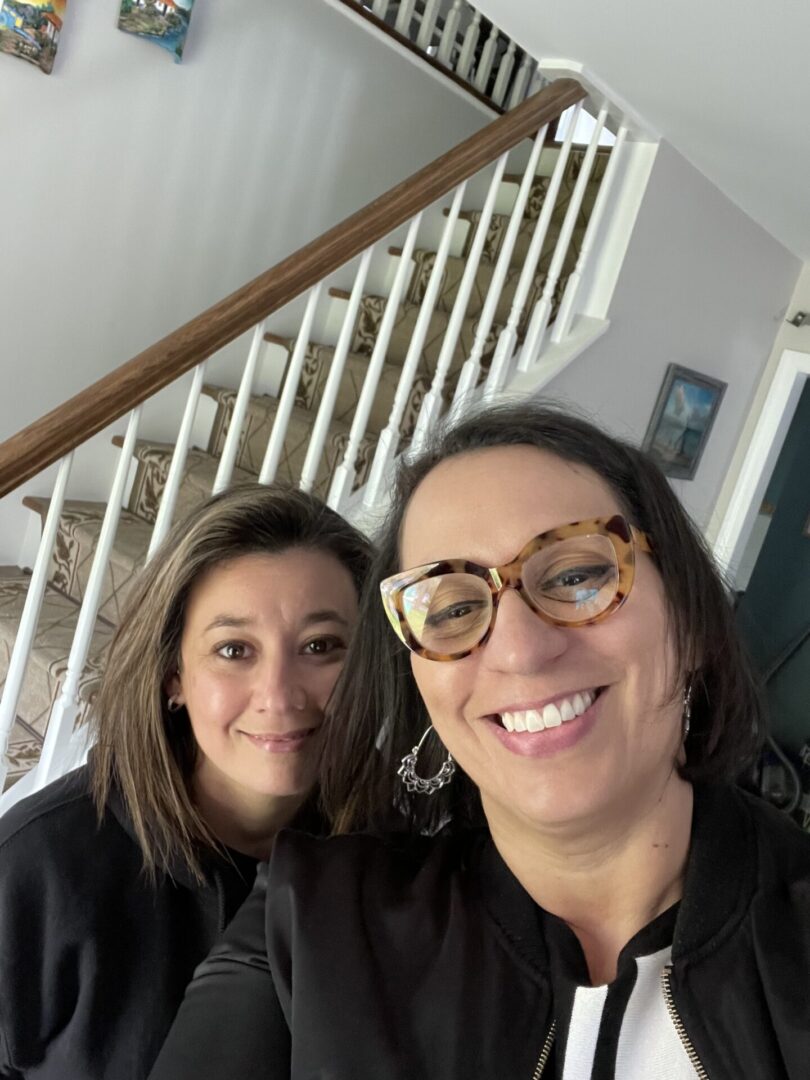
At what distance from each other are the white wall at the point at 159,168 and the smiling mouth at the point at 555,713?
8.46ft

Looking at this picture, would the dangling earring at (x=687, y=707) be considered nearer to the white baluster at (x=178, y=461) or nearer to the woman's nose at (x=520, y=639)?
the woman's nose at (x=520, y=639)

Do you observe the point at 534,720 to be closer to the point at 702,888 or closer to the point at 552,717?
the point at 552,717

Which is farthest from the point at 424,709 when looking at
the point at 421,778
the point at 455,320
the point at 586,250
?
the point at 586,250

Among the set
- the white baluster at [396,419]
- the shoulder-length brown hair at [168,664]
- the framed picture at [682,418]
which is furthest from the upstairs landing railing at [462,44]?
the shoulder-length brown hair at [168,664]

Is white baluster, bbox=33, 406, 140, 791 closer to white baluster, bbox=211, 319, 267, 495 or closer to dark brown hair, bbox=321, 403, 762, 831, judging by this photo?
white baluster, bbox=211, 319, 267, 495

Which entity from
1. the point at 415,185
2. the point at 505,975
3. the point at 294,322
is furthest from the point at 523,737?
the point at 294,322

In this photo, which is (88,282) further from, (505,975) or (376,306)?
(505,975)

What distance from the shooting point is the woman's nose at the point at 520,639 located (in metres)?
0.77

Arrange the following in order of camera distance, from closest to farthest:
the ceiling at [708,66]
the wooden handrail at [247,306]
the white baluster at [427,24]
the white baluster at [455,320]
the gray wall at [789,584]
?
the wooden handrail at [247,306] → the ceiling at [708,66] → the white baluster at [455,320] → the white baluster at [427,24] → the gray wall at [789,584]

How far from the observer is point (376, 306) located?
3270mm

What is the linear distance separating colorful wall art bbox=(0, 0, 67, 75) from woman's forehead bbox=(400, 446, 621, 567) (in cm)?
246

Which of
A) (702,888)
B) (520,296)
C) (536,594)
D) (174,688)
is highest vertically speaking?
(520,296)

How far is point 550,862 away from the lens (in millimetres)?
839

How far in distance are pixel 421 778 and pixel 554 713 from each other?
315mm
